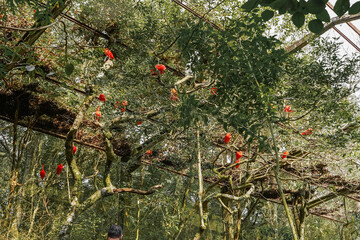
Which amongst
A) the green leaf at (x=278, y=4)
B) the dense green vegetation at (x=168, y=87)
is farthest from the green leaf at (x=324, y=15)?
the dense green vegetation at (x=168, y=87)

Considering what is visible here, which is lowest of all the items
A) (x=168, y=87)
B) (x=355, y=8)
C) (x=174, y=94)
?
(x=355, y=8)

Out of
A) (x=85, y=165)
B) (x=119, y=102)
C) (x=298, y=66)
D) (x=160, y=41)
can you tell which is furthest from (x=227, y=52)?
(x=85, y=165)

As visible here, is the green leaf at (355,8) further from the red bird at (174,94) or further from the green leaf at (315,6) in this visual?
the red bird at (174,94)

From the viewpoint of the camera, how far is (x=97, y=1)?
4129 mm

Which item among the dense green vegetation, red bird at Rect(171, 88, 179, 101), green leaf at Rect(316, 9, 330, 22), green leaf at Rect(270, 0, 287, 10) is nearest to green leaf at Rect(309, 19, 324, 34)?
green leaf at Rect(316, 9, 330, 22)

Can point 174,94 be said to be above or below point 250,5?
above

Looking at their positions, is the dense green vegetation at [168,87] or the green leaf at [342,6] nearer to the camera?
the green leaf at [342,6]

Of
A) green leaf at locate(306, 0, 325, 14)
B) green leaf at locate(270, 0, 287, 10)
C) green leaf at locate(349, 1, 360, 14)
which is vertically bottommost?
green leaf at locate(349, 1, 360, 14)

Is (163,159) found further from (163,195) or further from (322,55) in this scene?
(322,55)

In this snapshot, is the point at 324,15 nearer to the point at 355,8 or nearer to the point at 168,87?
the point at 355,8

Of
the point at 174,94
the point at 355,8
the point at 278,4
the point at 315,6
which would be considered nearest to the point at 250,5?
the point at 278,4

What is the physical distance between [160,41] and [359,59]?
246 centimetres

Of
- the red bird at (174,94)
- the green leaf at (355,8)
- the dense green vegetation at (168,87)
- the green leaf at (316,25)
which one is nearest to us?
the green leaf at (355,8)

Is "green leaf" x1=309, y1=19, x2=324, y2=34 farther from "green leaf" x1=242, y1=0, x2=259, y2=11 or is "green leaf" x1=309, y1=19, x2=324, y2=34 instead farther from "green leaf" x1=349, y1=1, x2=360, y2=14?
"green leaf" x1=242, y1=0, x2=259, y2=11
